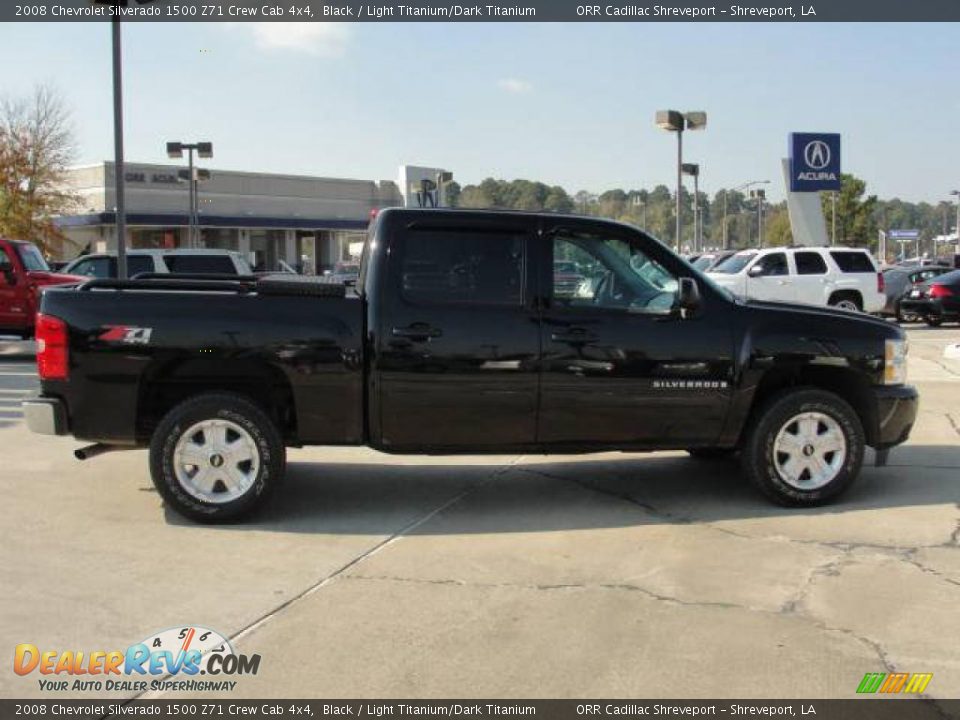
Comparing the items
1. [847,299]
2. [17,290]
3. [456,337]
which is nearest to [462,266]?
[456,337]

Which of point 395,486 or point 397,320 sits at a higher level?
point 397,320

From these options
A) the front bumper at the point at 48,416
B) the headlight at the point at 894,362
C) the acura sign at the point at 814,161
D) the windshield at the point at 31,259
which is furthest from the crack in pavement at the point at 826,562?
the acura sign at the point at 814,161

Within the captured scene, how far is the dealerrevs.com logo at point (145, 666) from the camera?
3.62m

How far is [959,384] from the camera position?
1229cm

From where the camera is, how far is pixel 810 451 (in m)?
6.03

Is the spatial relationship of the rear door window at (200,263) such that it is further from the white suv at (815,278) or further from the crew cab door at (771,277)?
the crew cab door at (771,277)

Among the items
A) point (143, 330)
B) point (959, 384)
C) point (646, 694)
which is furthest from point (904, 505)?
point (959, 384)

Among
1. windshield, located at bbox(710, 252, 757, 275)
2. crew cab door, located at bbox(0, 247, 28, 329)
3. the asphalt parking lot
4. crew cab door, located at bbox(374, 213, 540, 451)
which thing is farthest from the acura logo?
crew cab door, located at bbox(374, 213, 540, 451)

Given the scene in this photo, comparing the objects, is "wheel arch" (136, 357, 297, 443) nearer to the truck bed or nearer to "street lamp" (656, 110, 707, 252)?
the truck bed

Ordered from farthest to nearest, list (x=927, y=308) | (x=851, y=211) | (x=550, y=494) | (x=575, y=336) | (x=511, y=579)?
(x=851, y=211) → (x=927, y=308) → (x=550, y=494) → (x=575, y=336) → (x=511, y=579)

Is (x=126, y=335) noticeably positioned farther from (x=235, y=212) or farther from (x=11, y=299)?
(x=235, y=212)

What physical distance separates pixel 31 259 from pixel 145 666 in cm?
1429
